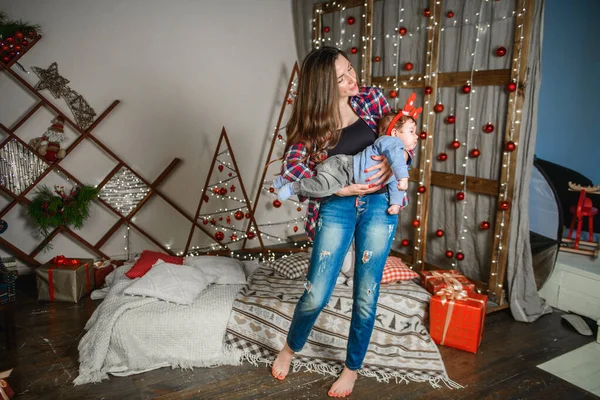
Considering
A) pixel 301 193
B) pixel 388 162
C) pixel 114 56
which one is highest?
pixel 114 56

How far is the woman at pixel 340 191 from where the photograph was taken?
66.5 inches

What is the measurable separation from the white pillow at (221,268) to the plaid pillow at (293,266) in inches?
8.2

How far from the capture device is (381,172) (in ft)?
5.41

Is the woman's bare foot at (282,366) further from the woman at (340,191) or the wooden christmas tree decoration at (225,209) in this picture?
the wooden christmas tree decoration at (225,209)

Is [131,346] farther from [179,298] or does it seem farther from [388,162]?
[388,162]

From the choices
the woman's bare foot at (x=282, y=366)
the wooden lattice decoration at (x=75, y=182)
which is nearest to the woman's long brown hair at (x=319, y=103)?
the woman's bare foot at (x=282, y=366)

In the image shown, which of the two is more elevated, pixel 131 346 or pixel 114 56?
pixel 114 56

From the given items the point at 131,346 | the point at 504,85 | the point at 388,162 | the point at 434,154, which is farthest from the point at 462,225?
the point at 131,346

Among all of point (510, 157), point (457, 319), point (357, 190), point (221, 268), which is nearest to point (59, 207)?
point (221, 268)

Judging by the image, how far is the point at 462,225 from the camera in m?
2.90

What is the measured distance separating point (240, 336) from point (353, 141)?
1.10 meters

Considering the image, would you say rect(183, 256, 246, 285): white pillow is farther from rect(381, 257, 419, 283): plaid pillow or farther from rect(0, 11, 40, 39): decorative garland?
rect(0, 11, 40, 39): decorative garland

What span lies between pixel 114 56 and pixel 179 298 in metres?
1.96

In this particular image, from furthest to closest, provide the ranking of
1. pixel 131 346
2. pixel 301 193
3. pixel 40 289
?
pixel 40 289 → pixel 131 346 → pixel 301 193
